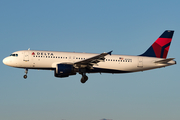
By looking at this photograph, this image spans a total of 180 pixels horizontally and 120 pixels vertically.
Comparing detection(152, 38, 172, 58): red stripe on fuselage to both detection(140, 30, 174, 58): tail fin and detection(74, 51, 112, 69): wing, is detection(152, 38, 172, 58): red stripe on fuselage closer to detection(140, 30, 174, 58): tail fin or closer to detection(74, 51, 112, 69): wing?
detection(140, 30, 174, 58): tail fin

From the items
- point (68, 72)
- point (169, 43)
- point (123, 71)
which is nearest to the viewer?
point (68, 72)

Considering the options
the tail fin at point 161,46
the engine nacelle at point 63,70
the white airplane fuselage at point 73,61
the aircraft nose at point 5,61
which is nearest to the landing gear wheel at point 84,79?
the white airplane fuselage at point 73,61

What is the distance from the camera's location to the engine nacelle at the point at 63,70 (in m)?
45.8

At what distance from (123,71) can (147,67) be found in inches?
154

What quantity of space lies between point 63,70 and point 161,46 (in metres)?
17.8

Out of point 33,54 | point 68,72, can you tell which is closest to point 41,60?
point 33,54

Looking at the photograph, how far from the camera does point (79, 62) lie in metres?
45.2

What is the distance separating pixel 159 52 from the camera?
5234 centimetres

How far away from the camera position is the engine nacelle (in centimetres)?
4575

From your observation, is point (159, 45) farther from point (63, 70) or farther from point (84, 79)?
point (63, 70)

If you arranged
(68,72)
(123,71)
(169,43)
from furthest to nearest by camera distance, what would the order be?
1. (169,43)
2. (123,71)
3. (68,72)

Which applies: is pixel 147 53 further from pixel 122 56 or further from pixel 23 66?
pixel 23 66

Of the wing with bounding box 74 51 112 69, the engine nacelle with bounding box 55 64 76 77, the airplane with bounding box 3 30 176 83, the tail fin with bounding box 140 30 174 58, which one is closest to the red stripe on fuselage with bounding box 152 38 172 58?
the tail fin with bounding box 140 30 174 58

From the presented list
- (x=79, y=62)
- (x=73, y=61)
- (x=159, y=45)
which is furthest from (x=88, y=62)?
(x=159, y=45)
